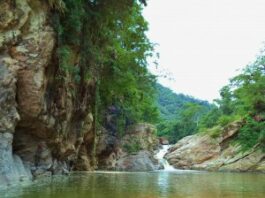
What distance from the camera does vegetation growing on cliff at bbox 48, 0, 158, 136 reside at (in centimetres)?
1584

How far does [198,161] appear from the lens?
42750mm

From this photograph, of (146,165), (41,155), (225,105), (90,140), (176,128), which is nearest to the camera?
(41,155)

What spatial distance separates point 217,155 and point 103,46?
985 inches

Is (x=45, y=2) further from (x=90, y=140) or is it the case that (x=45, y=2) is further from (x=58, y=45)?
(x=90, y=140)

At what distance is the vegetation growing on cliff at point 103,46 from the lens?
15836 mm

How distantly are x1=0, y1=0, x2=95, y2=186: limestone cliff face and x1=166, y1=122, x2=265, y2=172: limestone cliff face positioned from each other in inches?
796

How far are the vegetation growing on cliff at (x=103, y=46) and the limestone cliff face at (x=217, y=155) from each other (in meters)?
10.8

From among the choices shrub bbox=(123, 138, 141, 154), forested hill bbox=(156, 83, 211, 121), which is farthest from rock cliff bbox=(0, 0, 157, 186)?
forested hill bbox=(156, 83, 211, 121)

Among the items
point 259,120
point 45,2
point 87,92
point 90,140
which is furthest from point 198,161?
point 45,2

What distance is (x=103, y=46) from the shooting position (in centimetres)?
2055

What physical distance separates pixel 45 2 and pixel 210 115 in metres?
57.1

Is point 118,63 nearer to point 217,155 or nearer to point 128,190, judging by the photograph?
point 128,190

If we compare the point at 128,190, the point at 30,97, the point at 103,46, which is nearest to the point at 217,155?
the point at 103,46

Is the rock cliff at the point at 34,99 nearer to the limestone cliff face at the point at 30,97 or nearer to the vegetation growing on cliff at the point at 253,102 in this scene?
the limestone cliff face at the point at 30,97
